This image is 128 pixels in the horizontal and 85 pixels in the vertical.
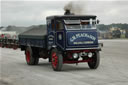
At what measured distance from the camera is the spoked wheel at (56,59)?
12.9m

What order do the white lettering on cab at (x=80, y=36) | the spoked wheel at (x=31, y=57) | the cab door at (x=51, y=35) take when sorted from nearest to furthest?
the white lettering on cab at (x=80, y=36)
the cab door at (x=51, y=35)
the spoked wheel at (x=31, y=57)

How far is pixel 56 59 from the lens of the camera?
43.1 ft

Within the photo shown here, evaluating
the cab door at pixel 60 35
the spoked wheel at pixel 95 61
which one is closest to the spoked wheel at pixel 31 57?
the cab door at pixel 60 35

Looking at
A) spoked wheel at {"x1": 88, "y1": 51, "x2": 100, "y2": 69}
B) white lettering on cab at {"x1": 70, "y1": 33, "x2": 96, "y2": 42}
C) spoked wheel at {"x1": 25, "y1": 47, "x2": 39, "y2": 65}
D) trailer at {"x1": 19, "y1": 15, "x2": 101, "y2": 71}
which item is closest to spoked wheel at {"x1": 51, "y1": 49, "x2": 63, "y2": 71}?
trailer at {"x1": 19, "y1": 15, "x2": 101, "y2": 71}

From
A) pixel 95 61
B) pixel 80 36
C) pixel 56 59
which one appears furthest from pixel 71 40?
pixel 95 61

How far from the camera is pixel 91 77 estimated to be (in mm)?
11180

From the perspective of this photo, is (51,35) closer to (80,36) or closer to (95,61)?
(80,36)

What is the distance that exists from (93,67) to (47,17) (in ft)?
10.2

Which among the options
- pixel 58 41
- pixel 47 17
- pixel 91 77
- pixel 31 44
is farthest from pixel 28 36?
pixel 91 77

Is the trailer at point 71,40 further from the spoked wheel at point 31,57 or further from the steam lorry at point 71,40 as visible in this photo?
the spoked wheel at point 31,57

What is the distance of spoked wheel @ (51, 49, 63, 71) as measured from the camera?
12866 millimetres

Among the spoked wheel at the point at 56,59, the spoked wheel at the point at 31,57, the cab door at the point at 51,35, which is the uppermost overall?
the cab door at the point at 51,35

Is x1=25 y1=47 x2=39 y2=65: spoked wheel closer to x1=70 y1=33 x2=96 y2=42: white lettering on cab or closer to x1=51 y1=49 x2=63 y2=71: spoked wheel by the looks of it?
x1=51 y1=49 x2=63 y2=71: spoked wheel

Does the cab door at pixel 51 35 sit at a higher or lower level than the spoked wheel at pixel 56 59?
higher
